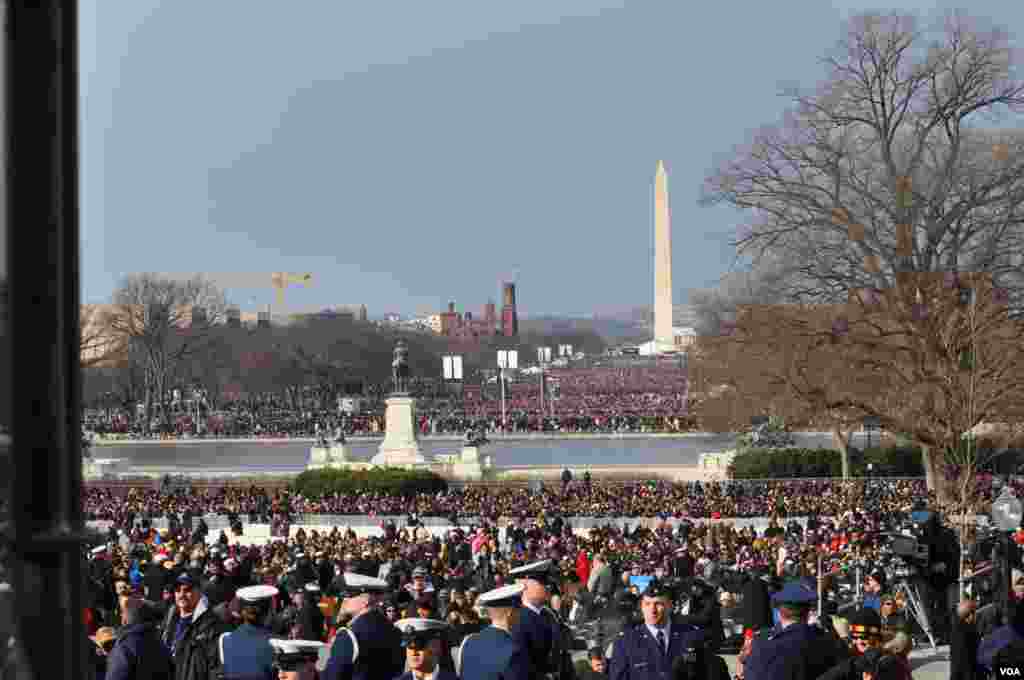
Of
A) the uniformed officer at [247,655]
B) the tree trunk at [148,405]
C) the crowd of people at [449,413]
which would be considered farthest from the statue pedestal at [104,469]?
the uniformed officer at [247,655]

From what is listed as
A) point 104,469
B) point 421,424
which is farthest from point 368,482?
point 421,424

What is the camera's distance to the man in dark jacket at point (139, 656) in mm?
Answer: 8398

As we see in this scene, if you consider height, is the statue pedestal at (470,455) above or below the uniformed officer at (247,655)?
below

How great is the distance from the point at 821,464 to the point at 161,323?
228 ft

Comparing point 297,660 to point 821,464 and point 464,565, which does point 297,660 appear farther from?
point 821,464

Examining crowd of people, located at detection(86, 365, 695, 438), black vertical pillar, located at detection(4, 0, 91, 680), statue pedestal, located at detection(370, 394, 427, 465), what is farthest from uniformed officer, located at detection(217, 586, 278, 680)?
crowd of people, located at detection(86, 365, 695, 438)

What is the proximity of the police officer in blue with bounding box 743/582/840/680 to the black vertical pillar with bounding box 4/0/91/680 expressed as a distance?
20.9 feet

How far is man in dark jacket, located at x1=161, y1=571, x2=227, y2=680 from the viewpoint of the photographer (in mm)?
9859

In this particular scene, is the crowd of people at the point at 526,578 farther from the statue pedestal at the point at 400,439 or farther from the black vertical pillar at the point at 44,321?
the statue pedestal at the point at 400,439

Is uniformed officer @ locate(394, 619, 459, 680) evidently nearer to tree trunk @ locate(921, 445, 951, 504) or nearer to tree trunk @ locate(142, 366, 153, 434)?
tree trunk @ locate(921, 445, 951, 504)

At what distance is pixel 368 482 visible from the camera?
4778cm

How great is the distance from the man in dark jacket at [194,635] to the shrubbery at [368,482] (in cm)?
3535

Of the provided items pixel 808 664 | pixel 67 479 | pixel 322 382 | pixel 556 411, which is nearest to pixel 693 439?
pixel 556 411

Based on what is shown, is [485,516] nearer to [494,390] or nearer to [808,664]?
[808,664]
